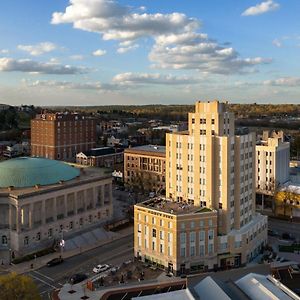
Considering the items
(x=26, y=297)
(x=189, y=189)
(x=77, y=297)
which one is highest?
(x=189, y=189)

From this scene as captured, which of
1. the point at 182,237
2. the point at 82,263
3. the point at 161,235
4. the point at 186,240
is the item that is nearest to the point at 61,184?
the point at 82,263

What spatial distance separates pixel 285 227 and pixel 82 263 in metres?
40.3

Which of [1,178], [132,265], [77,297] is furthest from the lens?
[1,178]

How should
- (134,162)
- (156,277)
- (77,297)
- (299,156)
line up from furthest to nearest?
(299,156)
(134,162)
(156,277)
(77,297)

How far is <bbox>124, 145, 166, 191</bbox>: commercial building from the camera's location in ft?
378

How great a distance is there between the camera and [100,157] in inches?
5502

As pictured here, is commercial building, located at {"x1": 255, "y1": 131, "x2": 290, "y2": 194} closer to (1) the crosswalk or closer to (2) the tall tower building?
(2) the tall tower building

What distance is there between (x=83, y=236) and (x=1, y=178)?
17885 millimetres

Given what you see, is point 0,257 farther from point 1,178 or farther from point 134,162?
point 134,162

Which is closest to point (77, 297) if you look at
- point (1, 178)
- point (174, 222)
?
point (174, 222)

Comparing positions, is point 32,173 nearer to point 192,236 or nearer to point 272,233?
point 192,236

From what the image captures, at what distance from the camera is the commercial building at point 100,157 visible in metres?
138

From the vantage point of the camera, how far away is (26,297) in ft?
145

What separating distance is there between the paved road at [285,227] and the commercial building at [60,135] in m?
85.2
